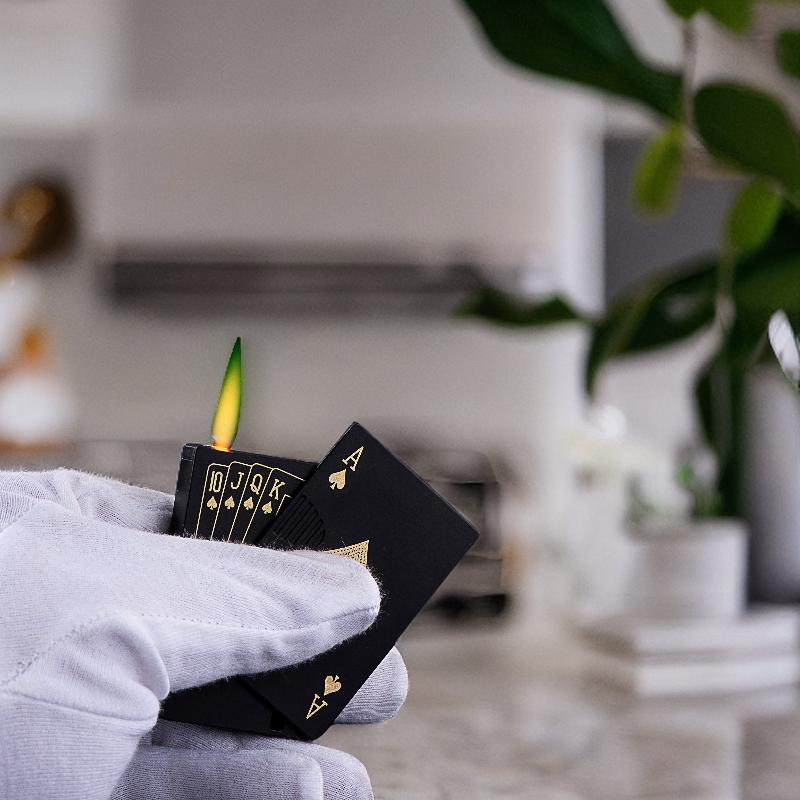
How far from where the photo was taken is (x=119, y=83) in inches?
127

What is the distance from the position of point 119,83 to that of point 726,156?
2831mm

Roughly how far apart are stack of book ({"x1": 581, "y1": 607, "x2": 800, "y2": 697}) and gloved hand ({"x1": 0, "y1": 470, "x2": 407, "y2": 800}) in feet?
1.97

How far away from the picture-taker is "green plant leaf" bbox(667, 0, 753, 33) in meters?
0.69

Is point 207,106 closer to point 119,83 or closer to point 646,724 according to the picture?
point 119,83

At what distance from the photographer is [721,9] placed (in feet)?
2.30

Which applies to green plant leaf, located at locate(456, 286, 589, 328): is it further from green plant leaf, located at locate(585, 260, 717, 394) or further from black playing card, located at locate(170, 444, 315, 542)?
black playing card, located at locate(170, 444, 315, 542)

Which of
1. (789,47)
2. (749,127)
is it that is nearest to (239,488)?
(749,127)

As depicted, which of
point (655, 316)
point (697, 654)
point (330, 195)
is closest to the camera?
point (697, 654)

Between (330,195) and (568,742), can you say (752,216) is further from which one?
(330,195)

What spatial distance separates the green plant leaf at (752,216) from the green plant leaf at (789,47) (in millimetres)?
99

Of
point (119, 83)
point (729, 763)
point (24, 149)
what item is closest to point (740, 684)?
point (729, 763)

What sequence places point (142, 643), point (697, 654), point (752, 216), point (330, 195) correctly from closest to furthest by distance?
point (142, 643), point (752, 216), point (697, 654), point (330, 195)

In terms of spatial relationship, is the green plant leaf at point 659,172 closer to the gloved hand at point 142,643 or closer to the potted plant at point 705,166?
the potted plant at point 705,166

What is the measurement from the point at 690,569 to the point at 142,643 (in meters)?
0.79
